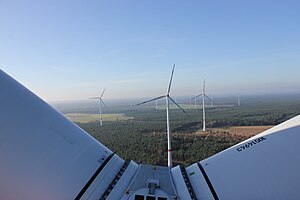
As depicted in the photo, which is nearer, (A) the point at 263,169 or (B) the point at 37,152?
(B) the point at 37,152

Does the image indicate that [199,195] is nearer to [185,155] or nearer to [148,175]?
[148,175]

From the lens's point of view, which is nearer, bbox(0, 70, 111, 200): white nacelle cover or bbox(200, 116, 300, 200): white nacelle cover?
bbox(0, 70, 111, 200): white nacelle cover

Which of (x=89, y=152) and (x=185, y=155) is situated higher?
(x=89, y=152)

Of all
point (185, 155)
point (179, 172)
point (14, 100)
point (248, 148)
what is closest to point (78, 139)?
point (14, 100)

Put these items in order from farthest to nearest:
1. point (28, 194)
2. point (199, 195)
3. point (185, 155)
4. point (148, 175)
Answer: point (185, 155) < point (148, 175) < point (199, 195) < point (28, 194)
